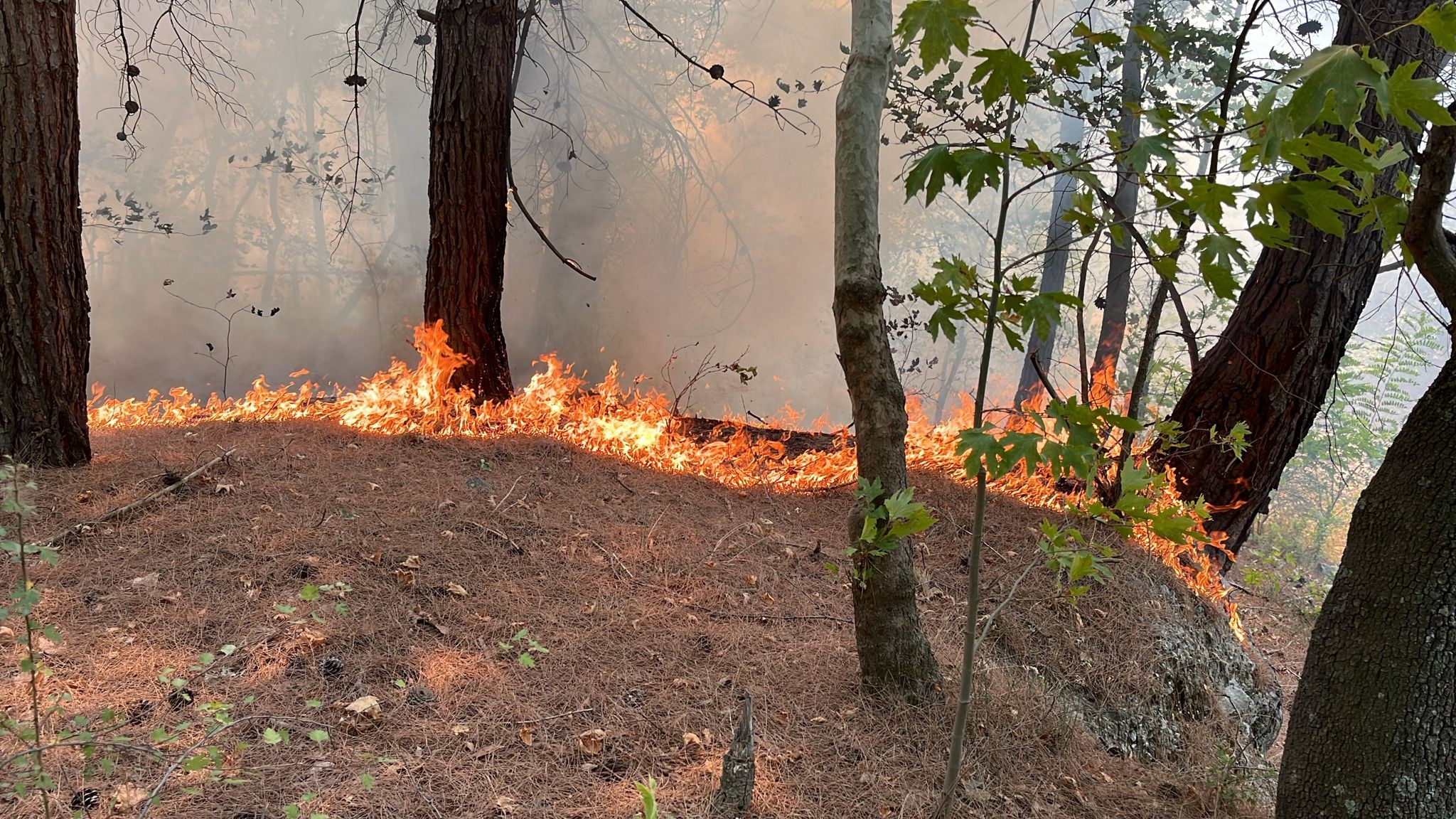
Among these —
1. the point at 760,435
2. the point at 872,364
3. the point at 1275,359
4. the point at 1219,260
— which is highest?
the point at 1219,260

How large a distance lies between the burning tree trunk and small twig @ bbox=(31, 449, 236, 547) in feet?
13.6

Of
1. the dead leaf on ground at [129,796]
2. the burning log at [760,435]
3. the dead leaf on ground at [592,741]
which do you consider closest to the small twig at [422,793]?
the dead leaf on ground at [592,741]

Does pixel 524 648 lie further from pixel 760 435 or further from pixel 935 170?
pixel 760 435

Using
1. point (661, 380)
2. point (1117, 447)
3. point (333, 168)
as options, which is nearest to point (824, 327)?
point (661, 380)

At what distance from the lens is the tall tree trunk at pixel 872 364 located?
252 cm

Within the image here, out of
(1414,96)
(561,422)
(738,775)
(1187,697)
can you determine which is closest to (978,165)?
(1414,96)

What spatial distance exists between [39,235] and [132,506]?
4.41 ft

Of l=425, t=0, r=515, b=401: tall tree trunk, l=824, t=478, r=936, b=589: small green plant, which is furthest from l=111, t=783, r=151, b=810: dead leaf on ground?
l=425, t=0, r=515, b=401: tall tree trunk

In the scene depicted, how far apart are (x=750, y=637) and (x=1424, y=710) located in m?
1.98

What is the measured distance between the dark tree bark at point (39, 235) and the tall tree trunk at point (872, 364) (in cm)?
341

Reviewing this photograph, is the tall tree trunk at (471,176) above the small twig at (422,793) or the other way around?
above

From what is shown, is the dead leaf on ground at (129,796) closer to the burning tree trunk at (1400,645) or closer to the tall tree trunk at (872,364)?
the tall tree trunk at (872,364)

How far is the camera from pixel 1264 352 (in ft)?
14.4

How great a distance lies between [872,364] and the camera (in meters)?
2.52
